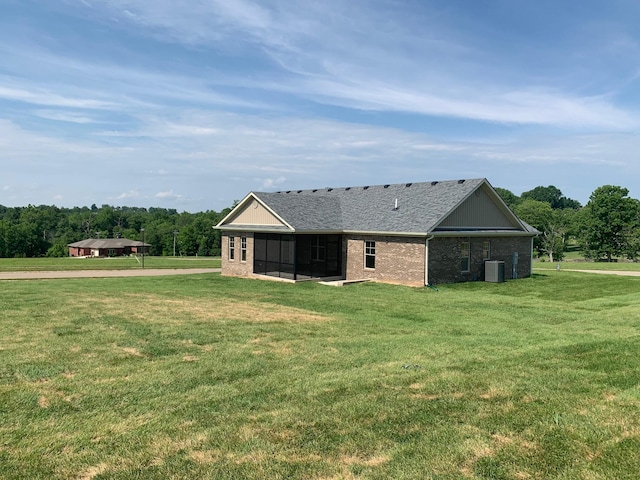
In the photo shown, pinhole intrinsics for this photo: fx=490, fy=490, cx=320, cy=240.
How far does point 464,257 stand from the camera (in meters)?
24.3

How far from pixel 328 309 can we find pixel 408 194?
1385 centimetres

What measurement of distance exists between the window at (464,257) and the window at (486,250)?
4.11 ft

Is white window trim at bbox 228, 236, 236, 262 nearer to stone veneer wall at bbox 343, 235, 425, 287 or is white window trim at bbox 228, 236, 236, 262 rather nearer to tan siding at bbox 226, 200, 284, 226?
tan siding at bbox 226, 200, 284, 226

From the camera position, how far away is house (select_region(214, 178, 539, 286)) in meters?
23.0

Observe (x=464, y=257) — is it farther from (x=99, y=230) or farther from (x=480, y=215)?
(x=99, y=230)

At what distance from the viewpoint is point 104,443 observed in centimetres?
484

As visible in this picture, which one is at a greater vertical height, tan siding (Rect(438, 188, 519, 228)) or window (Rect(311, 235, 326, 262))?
tan siding (Rect(438, 188, 519, 228))

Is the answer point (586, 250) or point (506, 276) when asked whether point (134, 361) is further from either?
point (586, 250)

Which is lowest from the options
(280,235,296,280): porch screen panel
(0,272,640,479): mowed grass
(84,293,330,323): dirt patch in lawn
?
(84,293,330,323): dirt patch in lawn

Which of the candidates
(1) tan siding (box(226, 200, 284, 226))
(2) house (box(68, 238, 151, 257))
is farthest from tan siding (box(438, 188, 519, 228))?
(2) house (box(68, 238, 151, 257))

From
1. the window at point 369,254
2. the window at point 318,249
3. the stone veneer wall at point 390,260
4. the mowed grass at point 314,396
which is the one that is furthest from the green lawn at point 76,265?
the mowed grass at point 314,396

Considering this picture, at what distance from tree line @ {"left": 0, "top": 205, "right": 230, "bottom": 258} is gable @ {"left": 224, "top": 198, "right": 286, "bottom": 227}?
59.0 meters

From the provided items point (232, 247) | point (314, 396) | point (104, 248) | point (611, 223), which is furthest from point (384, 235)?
point (104, 248)

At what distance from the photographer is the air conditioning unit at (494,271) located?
24.2 metres
